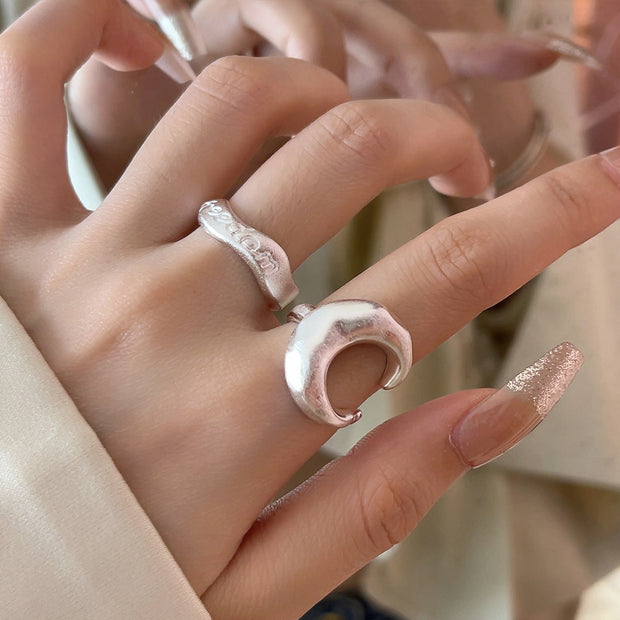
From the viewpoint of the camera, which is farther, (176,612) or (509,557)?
(509,557)

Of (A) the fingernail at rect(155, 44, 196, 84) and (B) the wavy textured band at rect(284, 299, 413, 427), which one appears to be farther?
(A) the fingernail at rect(155, 44, 196, 84)

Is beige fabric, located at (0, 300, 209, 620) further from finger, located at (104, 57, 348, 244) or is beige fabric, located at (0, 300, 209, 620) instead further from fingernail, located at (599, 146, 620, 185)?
fingernail, located at (599, 146, 620, 185)

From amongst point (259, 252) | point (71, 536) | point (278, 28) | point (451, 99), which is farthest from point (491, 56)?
point (71, 536)

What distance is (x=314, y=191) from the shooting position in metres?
0.36

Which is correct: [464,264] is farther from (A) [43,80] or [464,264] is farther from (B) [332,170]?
(A) [43,80]

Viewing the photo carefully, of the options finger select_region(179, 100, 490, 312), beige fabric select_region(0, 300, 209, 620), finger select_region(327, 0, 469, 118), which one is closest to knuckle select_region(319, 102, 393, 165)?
finger select_region(179, 100, 490, 312)

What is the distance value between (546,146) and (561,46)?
9cm

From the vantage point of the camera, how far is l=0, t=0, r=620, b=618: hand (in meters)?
0.32

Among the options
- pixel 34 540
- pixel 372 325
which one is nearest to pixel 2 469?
pixel 34 540

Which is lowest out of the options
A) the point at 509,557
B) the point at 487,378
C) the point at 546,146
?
the point at 509,557

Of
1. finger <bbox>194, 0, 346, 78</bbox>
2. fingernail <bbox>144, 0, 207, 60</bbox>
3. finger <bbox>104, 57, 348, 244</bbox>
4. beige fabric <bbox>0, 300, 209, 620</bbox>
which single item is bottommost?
beige fabric <bbox>0, 300, 209, 620</bbox>

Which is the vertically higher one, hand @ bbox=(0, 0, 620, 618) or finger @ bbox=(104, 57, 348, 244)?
finger @ bbox=(104, 57, 348, 244)

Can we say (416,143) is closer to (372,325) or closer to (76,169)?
(372,325)

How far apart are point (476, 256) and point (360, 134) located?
0.31 ft
